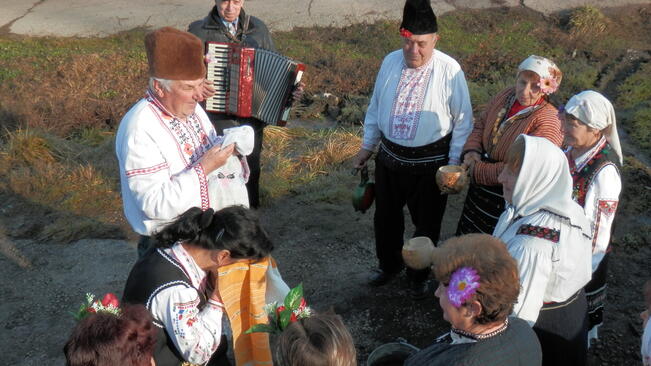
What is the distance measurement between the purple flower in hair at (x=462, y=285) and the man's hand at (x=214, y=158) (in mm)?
1487

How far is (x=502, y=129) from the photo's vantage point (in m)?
3.95

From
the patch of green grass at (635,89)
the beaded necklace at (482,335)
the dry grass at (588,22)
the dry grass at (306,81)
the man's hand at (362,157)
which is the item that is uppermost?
the beaded necklace at (482,335)

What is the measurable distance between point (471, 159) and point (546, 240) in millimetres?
1437

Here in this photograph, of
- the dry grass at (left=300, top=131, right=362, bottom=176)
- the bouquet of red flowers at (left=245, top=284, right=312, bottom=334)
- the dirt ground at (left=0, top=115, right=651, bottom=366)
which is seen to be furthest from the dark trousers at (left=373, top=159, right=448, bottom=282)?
the dry grass at (left=300, top=131, right=362, bottom=176)

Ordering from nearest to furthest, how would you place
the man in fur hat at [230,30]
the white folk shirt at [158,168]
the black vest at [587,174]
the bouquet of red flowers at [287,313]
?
1. the bouquet of red flowers at [287,313]
2. the white folk shirt at [158,168]
3. the black vest at [587,174]
4. the man in fur hat at [230,30]

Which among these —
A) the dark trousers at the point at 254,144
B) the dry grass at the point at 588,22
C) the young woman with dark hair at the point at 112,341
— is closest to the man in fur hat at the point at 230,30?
the dark trousers at the point at 254,144

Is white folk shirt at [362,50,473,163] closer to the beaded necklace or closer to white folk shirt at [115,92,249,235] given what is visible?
white folk shirt at [115,92,249,235]

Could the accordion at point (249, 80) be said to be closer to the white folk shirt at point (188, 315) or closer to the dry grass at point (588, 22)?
the white folk shirt at point (188, 315)

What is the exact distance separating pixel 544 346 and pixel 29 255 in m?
4.13

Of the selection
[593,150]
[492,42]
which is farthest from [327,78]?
[593,150]

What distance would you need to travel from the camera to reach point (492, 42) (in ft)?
33.6

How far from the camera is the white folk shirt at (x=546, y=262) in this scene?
2.62 metres

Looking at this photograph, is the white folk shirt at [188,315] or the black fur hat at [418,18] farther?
the black fur hat at [418,18]

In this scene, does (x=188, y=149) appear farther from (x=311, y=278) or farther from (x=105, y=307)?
(x=311, y=278)
